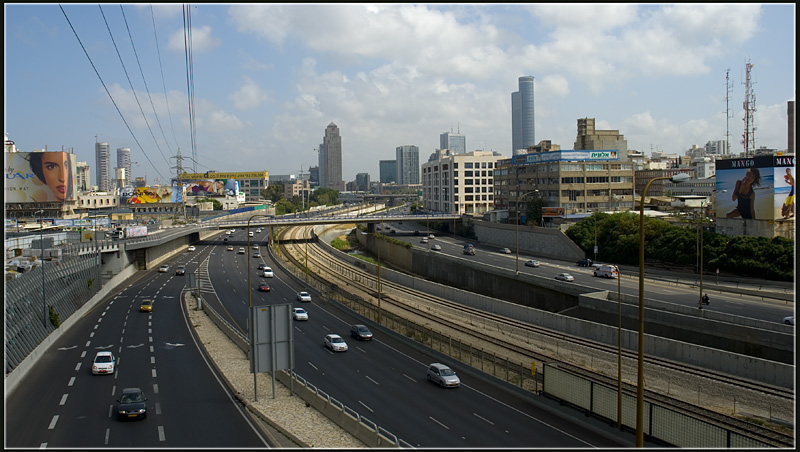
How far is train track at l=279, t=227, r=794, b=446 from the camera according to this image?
27844mm

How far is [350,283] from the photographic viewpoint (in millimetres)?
74000

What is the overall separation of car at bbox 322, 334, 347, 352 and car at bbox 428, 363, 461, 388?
8844 mm

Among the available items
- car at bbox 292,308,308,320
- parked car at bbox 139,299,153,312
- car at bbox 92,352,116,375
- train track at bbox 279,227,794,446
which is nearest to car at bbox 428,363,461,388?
train track at bbox 279,227,794,446

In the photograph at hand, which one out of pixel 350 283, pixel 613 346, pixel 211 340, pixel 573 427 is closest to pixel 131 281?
pixel 350 283

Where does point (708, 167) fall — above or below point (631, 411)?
above

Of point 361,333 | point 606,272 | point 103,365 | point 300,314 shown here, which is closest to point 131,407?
point 103,365

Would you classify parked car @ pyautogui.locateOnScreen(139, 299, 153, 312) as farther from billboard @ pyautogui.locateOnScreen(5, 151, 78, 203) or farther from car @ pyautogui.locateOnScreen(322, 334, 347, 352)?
billboard @ pyautogui.locateOnScreen(5, 151, 78, 203)

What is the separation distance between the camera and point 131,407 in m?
24.4

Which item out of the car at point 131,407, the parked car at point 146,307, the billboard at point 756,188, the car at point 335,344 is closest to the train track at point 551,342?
the car at point 335,344

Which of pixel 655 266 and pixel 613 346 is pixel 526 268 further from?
pixel 613 346

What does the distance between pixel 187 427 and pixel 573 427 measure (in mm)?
15036

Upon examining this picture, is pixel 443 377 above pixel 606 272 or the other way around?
the other way around

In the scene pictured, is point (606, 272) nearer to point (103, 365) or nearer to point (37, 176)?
point (103, 365)

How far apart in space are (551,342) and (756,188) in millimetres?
32345
